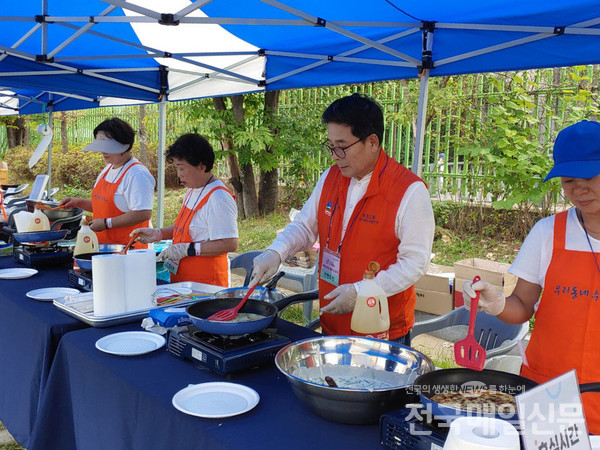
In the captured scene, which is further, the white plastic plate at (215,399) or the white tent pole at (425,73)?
the white tent pole at (425,73)

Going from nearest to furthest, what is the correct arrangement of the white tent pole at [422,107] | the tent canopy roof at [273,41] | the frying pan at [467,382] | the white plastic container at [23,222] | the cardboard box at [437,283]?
1. the frying pan at [467,382]
2. the tent canopy roof at [273,41]
3. the white tent pole at [422,107]
4. the white plastic container at [23,222]
5. the cardboard box at [437,283]

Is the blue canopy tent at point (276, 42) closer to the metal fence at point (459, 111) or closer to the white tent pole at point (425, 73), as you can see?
the white tent pole at point (425, 73)

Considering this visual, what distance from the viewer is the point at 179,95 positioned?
532 centimetres

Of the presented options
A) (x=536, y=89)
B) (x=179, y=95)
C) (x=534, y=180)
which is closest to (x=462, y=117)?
(x=536, y=89)

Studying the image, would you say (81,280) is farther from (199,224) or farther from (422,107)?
(422,107)

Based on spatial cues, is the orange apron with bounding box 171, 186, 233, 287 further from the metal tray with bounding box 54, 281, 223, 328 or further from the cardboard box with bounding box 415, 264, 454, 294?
the cardboard box with bounding box 415, 264, 454, 294

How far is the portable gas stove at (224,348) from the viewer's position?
1.61 m

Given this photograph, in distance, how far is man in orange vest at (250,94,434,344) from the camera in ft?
7.16

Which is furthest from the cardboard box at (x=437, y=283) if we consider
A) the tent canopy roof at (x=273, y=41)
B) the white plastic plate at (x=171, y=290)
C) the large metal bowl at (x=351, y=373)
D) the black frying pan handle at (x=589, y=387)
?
the black frying pan handle at (x=589, y=387)

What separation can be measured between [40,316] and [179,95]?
352cm

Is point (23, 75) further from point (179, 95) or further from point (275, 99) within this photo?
point (275, 99)

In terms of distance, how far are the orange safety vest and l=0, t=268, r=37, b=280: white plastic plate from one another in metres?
1.74

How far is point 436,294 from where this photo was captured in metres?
4.48

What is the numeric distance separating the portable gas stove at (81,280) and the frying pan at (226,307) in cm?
100
